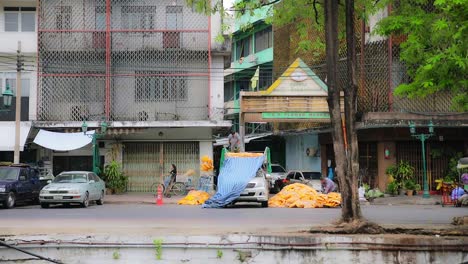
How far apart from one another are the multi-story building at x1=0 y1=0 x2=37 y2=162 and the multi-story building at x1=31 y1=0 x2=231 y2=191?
57 centimetres

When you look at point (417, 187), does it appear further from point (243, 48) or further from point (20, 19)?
point (20, 19)

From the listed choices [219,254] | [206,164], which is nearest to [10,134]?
[206,164]

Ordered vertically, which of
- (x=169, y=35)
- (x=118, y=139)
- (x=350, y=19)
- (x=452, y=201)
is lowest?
(x=452, y=201)

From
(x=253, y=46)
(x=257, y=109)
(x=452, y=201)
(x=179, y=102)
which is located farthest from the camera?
(x=253, y=46)

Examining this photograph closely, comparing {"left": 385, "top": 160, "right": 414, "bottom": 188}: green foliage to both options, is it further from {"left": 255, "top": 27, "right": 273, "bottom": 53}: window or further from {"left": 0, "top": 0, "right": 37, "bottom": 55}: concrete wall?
{"left": 0, "top": 0, "right": 37, "bottom": 55}: concrete wall

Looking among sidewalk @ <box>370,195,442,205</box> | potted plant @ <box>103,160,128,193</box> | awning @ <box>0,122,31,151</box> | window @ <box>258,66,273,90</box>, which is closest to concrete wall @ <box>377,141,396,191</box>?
sidewalk @ <box>370,195,442,205</box>

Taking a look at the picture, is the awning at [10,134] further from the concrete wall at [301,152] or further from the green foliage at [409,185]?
the green foliage at [409,185]

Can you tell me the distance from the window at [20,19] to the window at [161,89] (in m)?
6.76

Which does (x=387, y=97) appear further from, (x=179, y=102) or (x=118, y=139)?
(x=118, y=139)

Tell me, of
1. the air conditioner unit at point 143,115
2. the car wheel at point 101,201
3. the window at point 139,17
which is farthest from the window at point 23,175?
the window at point 139,17

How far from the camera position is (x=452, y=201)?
2494cm

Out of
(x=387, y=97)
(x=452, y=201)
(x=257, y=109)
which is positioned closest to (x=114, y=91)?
(x=257, y=109)

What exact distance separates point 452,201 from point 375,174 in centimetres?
736

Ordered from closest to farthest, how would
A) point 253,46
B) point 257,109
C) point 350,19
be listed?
point 350,19, point 257,109, point 253,46
